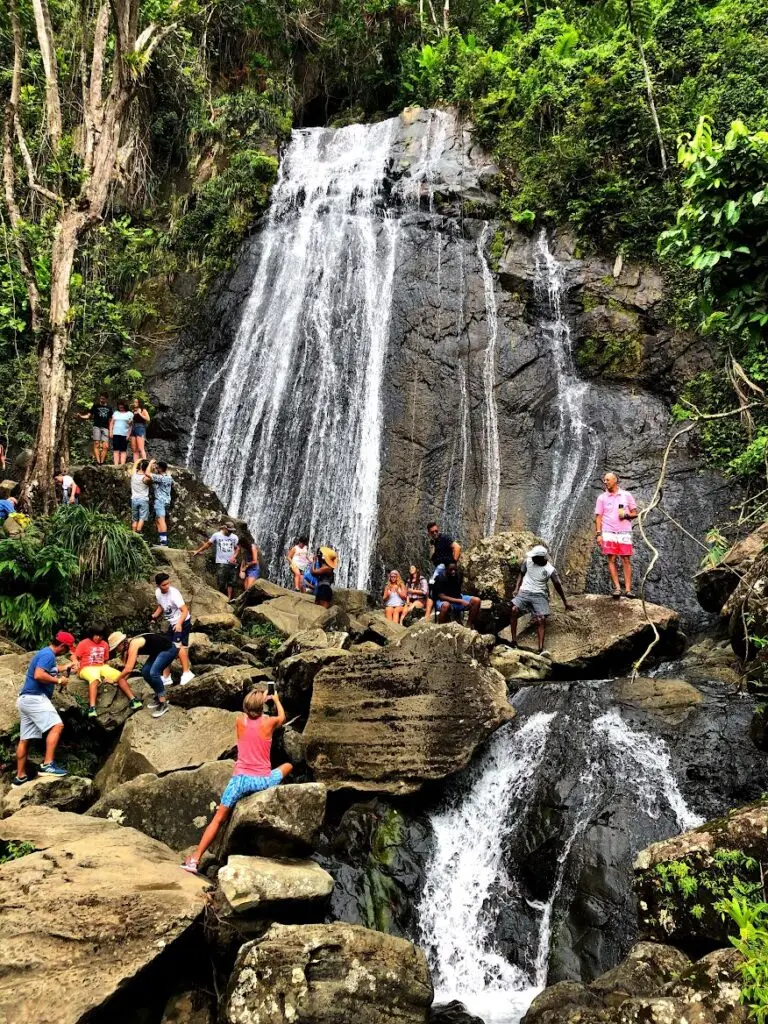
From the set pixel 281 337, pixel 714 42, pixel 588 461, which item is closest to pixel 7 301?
pixel 281 337

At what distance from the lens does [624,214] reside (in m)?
16.7

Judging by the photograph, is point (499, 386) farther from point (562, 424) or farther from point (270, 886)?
point (270, 886)

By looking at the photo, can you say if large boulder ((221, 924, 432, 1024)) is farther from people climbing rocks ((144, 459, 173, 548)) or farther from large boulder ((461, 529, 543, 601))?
people climbing rocks ((144, 459, 173, 548))

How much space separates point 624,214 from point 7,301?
15.0 m

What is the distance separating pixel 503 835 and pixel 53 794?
4465 mm

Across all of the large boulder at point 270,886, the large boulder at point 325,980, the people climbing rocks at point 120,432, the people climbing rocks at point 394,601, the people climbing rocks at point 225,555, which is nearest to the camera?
the large boulder at point 325,980

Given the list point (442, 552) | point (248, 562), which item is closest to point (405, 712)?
point (442, 552)

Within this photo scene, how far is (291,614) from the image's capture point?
11.2 meters

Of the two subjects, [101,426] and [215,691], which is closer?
[215,691]

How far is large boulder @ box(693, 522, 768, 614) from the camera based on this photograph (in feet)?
30.0

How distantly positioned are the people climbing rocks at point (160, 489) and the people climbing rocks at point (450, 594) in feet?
16.7

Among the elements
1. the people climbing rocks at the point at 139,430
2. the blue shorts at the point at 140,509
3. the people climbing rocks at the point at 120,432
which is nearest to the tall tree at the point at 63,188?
the blue shorts at the point at 140,509

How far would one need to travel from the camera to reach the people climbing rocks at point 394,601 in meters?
12.2

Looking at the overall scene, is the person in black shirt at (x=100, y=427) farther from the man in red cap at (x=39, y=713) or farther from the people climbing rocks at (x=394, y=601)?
the man in red cap at (x=39, y=713)
